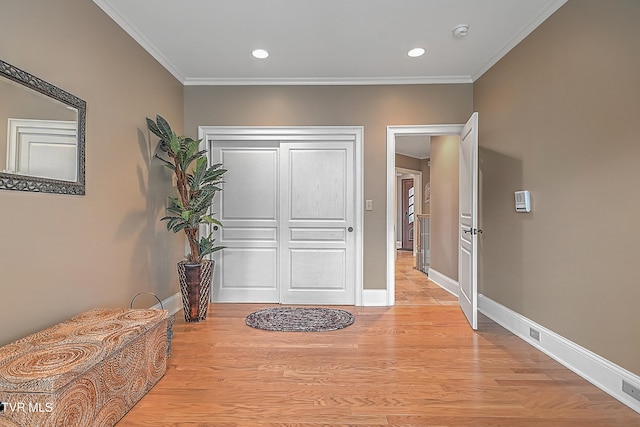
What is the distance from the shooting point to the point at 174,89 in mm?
3672

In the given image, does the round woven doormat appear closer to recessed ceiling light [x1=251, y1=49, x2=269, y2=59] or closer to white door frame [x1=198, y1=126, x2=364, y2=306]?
white door frame [x1=198, y1=126, x2=364, y2=306]

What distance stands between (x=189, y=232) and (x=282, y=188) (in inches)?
47.6

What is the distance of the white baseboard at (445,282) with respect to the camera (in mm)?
4494

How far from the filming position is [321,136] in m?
3.92

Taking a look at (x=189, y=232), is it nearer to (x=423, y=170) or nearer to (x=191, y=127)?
(x=191, y=127)

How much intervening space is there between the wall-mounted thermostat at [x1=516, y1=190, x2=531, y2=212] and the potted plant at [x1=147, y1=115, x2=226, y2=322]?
267 centimetres

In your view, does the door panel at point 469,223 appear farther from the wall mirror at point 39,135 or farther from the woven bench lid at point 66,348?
the wall mirror at point 39,135

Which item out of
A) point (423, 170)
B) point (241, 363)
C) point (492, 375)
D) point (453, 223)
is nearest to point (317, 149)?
point (453, 223)

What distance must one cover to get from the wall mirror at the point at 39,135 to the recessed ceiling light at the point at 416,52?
275 cm

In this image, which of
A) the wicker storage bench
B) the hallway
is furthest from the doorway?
the wicker storage bench

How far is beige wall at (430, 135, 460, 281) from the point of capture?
4578 millimetres

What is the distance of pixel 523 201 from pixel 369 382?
1.94 meters

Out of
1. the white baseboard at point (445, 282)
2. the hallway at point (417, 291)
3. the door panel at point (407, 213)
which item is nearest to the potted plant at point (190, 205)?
the hallway at point (417, 291)

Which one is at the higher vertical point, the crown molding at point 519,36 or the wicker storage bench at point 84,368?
the crown molding at point 519,36
